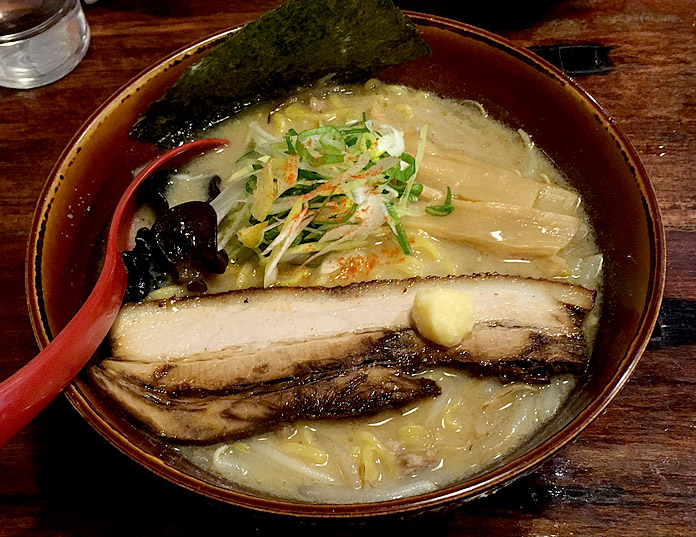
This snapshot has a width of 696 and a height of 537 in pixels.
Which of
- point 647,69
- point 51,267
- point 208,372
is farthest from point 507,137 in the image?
point 51,267

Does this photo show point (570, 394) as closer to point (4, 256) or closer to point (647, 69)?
point (647, 69)

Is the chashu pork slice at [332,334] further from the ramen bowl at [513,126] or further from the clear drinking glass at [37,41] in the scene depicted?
the clear drinking glass at [37,41]

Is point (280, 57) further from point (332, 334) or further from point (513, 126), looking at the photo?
point (332, 334)

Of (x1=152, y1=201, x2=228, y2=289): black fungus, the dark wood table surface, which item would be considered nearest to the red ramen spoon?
(x1=152, y1=201, x2=228, y2=289): black fungus

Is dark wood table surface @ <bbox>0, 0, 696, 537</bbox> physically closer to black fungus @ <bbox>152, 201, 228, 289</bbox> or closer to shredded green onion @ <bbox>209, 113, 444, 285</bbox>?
black fungus @ <bbox>152, 201, 228, 289</bbox>

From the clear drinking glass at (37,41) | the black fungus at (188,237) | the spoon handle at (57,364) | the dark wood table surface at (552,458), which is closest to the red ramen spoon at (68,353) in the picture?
the spoon handle at (57,364)
